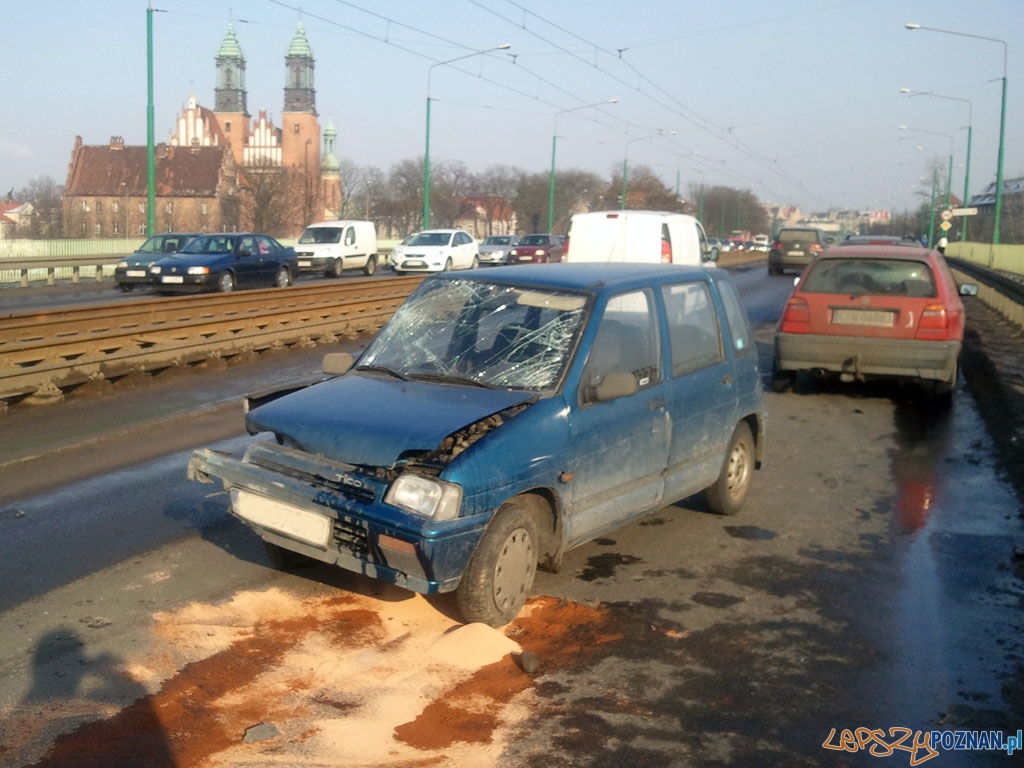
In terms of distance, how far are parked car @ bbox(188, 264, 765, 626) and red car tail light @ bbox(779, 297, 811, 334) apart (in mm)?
4961

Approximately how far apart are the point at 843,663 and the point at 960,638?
0.74 meters

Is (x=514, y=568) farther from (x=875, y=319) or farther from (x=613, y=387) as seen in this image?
(x=875, y=319)

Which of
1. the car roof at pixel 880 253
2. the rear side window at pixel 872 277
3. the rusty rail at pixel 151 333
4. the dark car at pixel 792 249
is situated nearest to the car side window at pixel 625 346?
the rear side window at pixel 872 277

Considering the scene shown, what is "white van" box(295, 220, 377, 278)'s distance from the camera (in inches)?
1362

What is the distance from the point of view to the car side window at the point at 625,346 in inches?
212

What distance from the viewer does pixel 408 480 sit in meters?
4.49

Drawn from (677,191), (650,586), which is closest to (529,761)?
(650,586)

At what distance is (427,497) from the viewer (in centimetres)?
444

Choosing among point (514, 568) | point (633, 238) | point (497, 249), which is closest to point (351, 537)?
point (514, 568)

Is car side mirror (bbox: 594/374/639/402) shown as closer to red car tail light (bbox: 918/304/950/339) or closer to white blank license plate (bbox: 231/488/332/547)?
white blank license plate (bbox: 231/488/332/547)

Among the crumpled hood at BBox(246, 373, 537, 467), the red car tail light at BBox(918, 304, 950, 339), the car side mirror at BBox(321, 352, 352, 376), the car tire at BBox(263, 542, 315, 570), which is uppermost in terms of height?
the red car tail light at BBox(918, 304, 950, 339)

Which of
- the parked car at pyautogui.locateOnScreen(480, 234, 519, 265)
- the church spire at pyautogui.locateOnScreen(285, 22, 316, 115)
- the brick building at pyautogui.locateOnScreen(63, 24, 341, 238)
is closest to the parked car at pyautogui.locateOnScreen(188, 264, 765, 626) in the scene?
the parked car at pyautogui.locateOnScreen(480, 234, 519, 265)

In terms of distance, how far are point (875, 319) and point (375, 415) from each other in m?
7.67

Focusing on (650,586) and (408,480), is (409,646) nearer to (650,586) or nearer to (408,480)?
(408,480)
